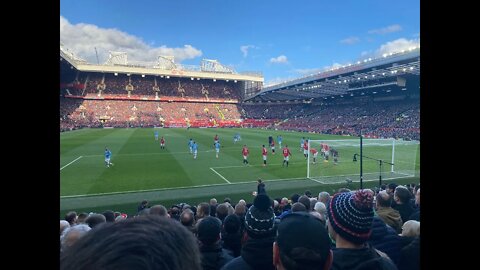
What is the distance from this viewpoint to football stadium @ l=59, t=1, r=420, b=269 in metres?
2.87

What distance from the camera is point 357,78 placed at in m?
51.4

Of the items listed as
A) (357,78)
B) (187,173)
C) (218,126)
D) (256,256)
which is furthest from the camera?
(218,126)

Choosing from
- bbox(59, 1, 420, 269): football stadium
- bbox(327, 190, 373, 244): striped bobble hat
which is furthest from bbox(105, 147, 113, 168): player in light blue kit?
bbox(327, 190, 373, 244): striped bobble hat

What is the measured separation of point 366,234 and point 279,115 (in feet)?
249

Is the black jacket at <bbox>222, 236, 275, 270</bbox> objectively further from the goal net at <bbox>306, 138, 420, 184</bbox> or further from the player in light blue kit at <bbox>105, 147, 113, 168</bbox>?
the player in light blue kit at <bbox>105, 147, 113, 168</bbox>

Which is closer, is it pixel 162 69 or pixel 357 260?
pixel 357 260

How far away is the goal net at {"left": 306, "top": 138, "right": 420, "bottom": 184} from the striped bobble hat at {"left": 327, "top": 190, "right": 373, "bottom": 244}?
14.0 m

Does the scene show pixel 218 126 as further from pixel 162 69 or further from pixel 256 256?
pixel 256 256

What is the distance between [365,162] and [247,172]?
8.34 m

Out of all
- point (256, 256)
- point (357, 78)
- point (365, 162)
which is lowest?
point (365, 162)

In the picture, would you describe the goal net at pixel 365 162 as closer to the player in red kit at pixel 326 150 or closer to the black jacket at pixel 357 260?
the player in red kit at pixel 326 150

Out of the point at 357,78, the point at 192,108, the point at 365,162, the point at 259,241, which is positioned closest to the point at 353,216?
the point at 259,241

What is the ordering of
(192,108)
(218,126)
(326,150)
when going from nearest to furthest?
(326,150)
(218,126)
(192,108)
